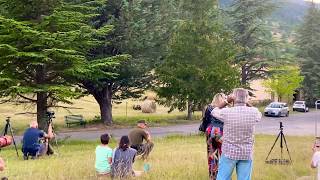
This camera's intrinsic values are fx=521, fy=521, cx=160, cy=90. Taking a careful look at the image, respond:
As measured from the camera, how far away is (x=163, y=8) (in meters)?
38.0

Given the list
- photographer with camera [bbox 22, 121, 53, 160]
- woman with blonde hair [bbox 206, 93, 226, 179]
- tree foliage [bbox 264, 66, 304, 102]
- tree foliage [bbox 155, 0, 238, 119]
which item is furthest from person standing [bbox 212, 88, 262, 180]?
tree foliage [bbox 264, 66, 304, 102]

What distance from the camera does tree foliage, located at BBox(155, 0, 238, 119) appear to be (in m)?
31.7

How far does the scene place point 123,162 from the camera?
11.1 m

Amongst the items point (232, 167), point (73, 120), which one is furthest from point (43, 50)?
point (73, 120)

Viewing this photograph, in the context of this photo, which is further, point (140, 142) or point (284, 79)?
point (284, 79)

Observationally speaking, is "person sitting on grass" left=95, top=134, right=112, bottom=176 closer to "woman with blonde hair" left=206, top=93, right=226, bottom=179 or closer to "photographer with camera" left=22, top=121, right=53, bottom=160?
"woman with blonde hair" left=206, top=93, right=226, bottom=179

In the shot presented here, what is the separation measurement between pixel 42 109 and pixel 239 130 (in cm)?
1928

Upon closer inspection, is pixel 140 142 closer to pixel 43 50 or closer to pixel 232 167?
pixel 232 167

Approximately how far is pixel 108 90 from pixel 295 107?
106 feet

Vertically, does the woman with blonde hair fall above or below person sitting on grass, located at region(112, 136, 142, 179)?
above

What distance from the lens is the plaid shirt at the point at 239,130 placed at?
796cm

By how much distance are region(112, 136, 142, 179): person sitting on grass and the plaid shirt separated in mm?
3419

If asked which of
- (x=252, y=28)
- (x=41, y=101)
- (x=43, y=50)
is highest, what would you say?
(x=252, y=28)

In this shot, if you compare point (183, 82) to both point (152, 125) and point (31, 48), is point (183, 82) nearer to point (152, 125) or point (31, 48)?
point (152, 125)
